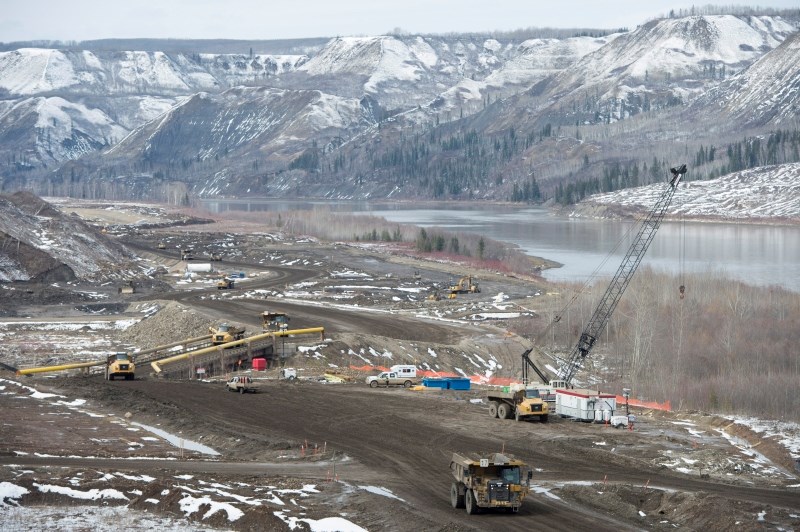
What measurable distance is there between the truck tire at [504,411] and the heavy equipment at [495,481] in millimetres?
18177

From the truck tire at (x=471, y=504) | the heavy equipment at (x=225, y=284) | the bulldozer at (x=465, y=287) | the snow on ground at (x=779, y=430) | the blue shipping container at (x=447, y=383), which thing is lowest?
the blue shipping container at (x=447, y=383)

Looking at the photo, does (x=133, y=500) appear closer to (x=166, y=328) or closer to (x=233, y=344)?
(x=233, y=344)

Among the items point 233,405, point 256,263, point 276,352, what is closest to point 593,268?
point 256,263

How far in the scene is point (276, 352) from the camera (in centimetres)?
8006

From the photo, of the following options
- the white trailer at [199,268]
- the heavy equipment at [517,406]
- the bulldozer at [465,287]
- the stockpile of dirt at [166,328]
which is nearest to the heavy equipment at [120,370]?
the stockpile of dirt at [166,328]

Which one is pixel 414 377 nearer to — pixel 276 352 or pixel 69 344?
pixel 276 352

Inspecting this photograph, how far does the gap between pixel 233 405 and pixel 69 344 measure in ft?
103

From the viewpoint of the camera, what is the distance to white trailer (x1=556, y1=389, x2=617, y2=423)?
55281mm

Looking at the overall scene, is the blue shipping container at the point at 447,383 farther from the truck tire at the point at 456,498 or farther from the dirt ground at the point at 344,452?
the truck tire at the point at 456,498

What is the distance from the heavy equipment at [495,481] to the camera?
36719 millimetres

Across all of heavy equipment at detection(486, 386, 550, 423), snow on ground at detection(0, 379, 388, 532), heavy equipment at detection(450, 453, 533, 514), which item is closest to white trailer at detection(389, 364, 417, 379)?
heavy equipment at detection(486, 386, 550, 423)

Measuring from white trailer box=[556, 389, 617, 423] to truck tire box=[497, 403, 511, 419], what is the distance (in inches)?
107

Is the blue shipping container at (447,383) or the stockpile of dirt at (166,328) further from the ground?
the stockpile of dirt at (166,328)

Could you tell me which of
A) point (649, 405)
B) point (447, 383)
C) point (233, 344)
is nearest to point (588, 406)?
point (649, 405)
